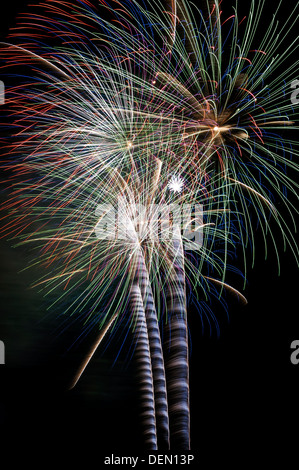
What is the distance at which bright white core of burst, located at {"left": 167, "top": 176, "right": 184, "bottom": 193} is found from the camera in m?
2.27

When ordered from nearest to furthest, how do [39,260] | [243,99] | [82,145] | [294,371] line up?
[243,99]
[82,145]
[39,260]
[294,371]

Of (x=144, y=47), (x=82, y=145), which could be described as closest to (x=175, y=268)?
(x=82, y=145)

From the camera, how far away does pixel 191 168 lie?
89.0 inches

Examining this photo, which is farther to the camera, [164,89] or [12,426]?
[12,426]

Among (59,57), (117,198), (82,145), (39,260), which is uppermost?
(59,57)

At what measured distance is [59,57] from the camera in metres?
2.12

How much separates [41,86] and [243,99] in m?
1.26

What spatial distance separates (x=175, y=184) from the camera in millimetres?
2277

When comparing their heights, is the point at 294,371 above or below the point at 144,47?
below

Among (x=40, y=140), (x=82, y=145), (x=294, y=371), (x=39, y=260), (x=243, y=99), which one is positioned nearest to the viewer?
(x=243, y=99)

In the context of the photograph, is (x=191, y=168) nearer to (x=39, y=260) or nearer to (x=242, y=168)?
(x=242, y=168)

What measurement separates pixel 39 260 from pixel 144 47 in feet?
5.15

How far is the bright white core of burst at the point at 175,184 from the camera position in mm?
2271

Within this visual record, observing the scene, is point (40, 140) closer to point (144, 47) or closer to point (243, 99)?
point (144, 47)
